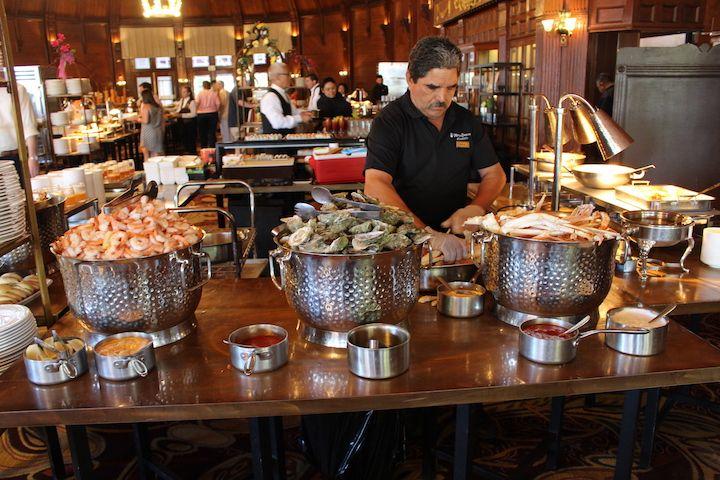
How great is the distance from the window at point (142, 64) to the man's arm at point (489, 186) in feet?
63.9

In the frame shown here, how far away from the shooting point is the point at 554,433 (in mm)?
2330

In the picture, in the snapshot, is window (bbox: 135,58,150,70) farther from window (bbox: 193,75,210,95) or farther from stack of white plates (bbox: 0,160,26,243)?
stack of white plates (bbox: 0,160,26,243)

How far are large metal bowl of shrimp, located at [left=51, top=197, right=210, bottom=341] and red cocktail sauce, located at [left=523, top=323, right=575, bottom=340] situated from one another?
0.87 meters

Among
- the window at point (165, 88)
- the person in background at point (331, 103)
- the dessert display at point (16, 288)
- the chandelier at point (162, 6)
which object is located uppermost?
the chandelier at point (162, 6)

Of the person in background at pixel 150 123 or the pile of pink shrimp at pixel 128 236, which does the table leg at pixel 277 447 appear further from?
the person in background at pixel 150 123

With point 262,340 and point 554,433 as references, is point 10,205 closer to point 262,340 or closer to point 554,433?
point 262,340

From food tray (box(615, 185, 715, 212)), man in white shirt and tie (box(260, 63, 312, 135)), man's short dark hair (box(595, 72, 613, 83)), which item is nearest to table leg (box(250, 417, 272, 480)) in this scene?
food tray (box(615, 185, 715, 212))

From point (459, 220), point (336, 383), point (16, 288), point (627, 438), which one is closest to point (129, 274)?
point (336, 383)

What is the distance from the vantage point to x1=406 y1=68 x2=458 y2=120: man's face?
2.43m

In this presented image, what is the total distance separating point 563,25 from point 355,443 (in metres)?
6.82

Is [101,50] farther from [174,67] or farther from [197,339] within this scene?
[197,339]

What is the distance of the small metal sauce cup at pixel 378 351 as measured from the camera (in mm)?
1392

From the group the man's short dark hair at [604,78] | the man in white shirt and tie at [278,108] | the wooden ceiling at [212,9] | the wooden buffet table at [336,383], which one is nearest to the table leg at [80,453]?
the wooden buffet table at [336,383]

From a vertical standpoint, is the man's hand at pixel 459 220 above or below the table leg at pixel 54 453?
above
